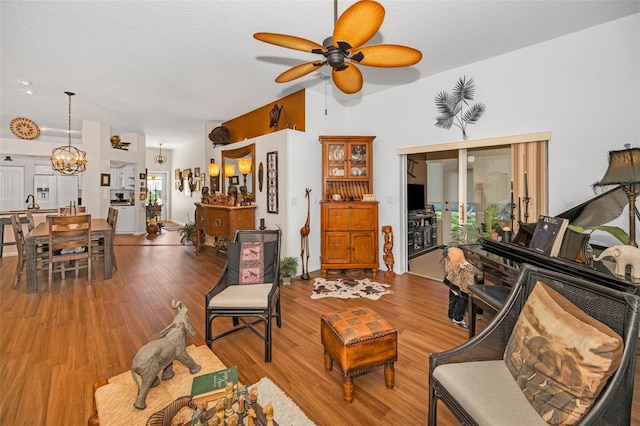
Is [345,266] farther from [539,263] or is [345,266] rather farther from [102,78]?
[102,78]

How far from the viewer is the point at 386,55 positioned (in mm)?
1928

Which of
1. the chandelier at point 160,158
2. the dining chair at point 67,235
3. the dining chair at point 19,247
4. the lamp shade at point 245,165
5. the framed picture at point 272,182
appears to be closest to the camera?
the dining chair at point 67,235

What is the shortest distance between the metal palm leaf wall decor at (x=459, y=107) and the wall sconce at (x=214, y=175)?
467 cm

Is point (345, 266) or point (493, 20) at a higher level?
point (493, 20)

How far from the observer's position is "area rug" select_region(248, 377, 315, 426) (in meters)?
1.69

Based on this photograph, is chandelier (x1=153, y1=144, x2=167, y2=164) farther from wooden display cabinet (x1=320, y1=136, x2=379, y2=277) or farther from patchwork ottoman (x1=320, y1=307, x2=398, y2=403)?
patchwork ottoman (x1=320, y1=307, x2=398, y2=403)

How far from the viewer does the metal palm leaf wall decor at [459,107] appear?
3838 mm

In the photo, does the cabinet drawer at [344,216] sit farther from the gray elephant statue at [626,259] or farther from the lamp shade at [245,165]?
the gray elephant statue at [626,259]

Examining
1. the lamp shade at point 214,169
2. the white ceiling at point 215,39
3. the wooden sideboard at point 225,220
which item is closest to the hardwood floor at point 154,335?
the wooden sideboard at point 225,220

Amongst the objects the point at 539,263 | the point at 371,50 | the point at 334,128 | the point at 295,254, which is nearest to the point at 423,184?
the point at 334,128

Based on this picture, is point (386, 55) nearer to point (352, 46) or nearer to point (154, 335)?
point (352, 46)

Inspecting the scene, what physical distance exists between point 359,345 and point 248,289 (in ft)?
3.95

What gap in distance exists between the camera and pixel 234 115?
642 centimetres

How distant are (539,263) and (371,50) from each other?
1902 millimetres
